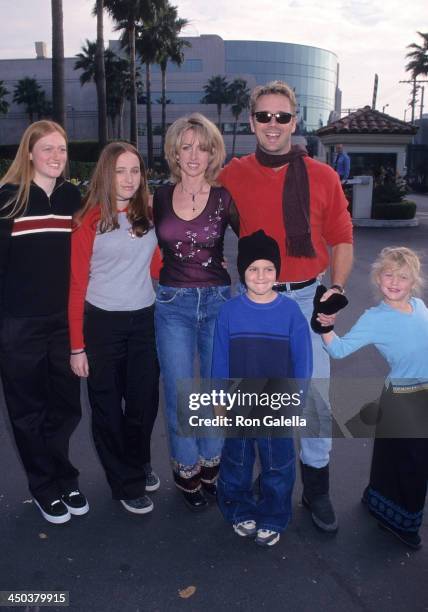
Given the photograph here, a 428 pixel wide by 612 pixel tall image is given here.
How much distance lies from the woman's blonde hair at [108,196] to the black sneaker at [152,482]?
1596 mm

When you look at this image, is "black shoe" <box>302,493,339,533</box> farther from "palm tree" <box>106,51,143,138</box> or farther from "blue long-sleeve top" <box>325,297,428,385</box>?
"palm tree" <box>106,51,143,138</box>

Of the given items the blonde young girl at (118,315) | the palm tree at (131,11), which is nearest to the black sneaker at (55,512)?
the blonde young girl at (118,315)

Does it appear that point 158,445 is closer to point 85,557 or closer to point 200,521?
point 200,521

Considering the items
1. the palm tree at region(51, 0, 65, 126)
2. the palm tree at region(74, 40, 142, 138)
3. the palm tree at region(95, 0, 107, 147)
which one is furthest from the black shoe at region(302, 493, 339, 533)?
the palm tree at region(74, 40, 142, 138)

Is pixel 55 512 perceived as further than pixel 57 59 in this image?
No

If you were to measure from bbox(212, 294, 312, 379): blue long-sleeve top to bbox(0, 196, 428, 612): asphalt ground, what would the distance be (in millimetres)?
959

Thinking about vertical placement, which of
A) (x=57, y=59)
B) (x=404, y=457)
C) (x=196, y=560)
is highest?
(x=57, y=59)

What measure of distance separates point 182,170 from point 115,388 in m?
1.34

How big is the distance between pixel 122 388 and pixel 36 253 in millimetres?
958

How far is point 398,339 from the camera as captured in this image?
296cm

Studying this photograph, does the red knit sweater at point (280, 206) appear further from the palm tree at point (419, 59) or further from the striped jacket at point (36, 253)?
the palm tree at point (419, 59)

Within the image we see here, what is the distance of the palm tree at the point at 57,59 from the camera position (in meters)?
16.6

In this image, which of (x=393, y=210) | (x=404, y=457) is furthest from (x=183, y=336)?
(x=393, y=210)

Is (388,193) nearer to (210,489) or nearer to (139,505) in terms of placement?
(210,489)
